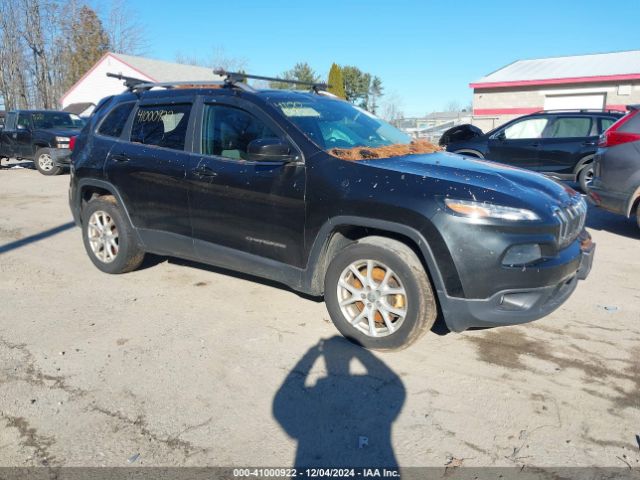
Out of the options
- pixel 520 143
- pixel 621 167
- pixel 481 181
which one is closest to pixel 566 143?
pixel 520 143

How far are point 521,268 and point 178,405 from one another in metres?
2.25

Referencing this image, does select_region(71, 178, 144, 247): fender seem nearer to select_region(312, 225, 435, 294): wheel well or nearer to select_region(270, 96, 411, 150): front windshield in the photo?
select_region(270, 96, 411, 150): front windshield

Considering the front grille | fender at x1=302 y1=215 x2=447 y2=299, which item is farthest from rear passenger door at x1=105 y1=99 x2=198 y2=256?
the front grille

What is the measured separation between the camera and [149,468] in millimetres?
2453

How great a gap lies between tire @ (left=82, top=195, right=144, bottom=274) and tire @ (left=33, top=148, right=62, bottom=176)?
1071 centimetres

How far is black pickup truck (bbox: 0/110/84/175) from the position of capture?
14.3 metres

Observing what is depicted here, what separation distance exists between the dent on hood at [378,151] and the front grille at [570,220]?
1224 mm

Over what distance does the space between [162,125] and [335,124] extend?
1700 mm

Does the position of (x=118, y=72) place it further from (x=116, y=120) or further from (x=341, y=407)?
(x=341, y=407)

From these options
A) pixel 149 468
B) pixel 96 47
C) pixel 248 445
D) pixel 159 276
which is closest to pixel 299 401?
pixel 248 445

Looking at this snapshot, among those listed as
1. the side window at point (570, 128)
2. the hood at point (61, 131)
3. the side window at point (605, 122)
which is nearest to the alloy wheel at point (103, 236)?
the side window at point (570, 128)

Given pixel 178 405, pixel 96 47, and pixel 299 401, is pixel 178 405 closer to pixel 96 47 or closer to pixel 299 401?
pixel 299 401

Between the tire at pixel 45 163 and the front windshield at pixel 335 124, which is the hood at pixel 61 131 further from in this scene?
the front windshield at pixel 335 124

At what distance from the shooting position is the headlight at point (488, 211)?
3.12 meters
